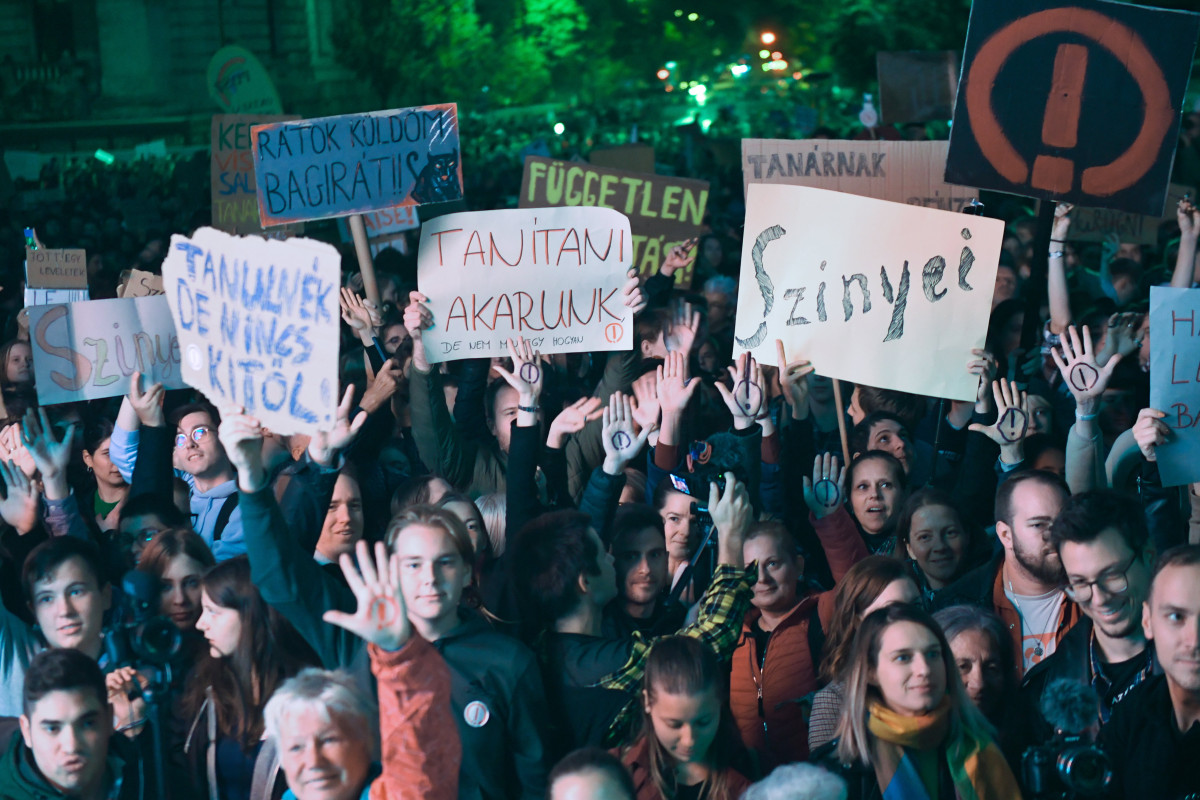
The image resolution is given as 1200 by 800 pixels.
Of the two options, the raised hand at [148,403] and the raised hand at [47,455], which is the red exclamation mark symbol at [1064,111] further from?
the raised hand at [47,455]

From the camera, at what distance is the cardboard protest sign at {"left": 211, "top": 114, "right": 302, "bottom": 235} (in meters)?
8.15

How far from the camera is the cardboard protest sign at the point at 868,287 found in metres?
4.54

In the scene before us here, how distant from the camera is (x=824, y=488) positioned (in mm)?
4262

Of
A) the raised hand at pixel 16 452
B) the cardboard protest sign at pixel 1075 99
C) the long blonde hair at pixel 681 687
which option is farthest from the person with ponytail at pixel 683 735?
the cardboard protest sign at pixel 1075 99

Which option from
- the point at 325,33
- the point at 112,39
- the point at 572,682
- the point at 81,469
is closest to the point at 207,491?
the point at 81,469

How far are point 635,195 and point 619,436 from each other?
105 inches

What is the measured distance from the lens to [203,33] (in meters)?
33.4

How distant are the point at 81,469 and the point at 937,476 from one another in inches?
128

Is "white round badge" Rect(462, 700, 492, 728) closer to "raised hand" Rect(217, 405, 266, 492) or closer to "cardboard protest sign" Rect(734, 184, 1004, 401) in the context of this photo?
"raised hand" Rect(217, 405, 266, 492)

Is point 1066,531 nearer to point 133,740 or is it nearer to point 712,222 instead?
point 133,740

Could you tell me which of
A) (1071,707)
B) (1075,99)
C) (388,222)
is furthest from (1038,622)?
A: (388,222)

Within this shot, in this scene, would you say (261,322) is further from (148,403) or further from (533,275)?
(533,275)

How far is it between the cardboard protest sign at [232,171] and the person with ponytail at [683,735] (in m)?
5.71

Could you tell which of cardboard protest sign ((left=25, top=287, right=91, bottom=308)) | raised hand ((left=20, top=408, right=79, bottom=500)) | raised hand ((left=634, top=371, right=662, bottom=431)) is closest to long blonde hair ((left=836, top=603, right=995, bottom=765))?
raised hand ((left=634, top=371, right=662, bottom=431))
